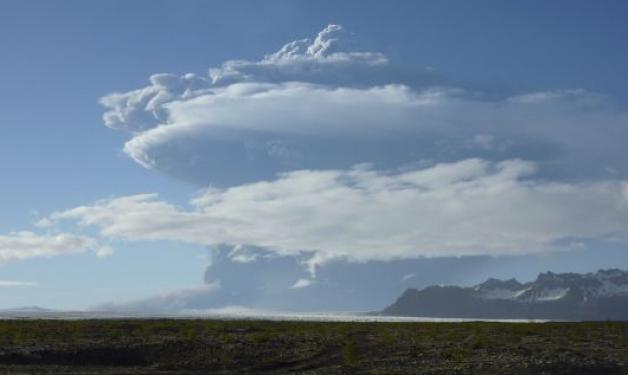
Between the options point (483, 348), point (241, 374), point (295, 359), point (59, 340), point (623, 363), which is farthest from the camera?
point (59, 340)

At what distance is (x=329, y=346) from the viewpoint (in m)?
68.5

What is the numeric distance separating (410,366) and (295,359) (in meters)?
10.1

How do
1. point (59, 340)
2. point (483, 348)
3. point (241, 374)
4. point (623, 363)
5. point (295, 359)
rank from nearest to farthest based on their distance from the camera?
point (241, 374) < point (623, 363) < point (295, 359) < point (483, 348) < point (59, 340)

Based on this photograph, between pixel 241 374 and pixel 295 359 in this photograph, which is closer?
pixel 241 374

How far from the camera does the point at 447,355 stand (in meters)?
61.4

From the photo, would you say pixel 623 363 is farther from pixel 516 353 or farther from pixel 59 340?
pixel 59 340

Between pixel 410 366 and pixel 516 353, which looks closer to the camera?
pixel 410 366

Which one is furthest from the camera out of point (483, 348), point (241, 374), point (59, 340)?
point (59, 340)

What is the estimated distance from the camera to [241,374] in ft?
174

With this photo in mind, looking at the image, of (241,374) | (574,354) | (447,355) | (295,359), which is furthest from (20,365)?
(574,354)

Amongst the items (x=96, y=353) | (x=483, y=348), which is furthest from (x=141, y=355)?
(x=483, y=348)

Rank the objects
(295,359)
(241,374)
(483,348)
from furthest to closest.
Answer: (483,348) < (295,359) < (241,374)

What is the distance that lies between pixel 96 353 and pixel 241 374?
16.1 m

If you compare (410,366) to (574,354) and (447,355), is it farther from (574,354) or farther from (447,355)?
(574,354)
